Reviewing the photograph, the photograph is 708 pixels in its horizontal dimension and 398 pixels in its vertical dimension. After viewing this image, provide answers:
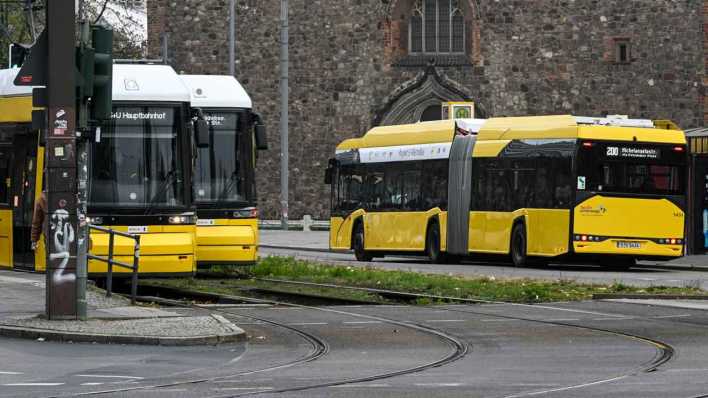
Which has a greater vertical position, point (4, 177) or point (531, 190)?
point (4, 177)

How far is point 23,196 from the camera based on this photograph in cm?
2620

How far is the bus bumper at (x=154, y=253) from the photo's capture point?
23.2m

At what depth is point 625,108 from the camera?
5881 centimetres

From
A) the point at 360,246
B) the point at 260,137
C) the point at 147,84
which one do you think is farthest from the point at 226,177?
the point at 360,246

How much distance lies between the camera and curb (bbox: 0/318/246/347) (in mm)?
15734

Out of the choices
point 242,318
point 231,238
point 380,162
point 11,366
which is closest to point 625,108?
point 380,162

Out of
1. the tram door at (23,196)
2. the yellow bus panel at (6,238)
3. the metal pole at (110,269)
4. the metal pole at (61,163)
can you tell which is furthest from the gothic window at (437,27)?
the metal pole at (61,163)

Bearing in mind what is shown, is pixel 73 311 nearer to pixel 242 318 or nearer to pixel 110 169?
pixel 242 318

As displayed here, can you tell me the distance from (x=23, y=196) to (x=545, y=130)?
1117 cm

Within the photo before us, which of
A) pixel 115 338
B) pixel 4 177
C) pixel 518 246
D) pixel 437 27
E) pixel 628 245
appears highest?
pixel 437 27

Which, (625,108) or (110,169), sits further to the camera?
(625,108)

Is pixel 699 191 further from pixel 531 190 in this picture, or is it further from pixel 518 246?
pixel 518 246

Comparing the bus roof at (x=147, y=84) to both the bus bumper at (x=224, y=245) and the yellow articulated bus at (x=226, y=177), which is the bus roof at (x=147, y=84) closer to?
the yellow articulated bus at (x=226, y=177)

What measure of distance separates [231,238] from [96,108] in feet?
32.6
